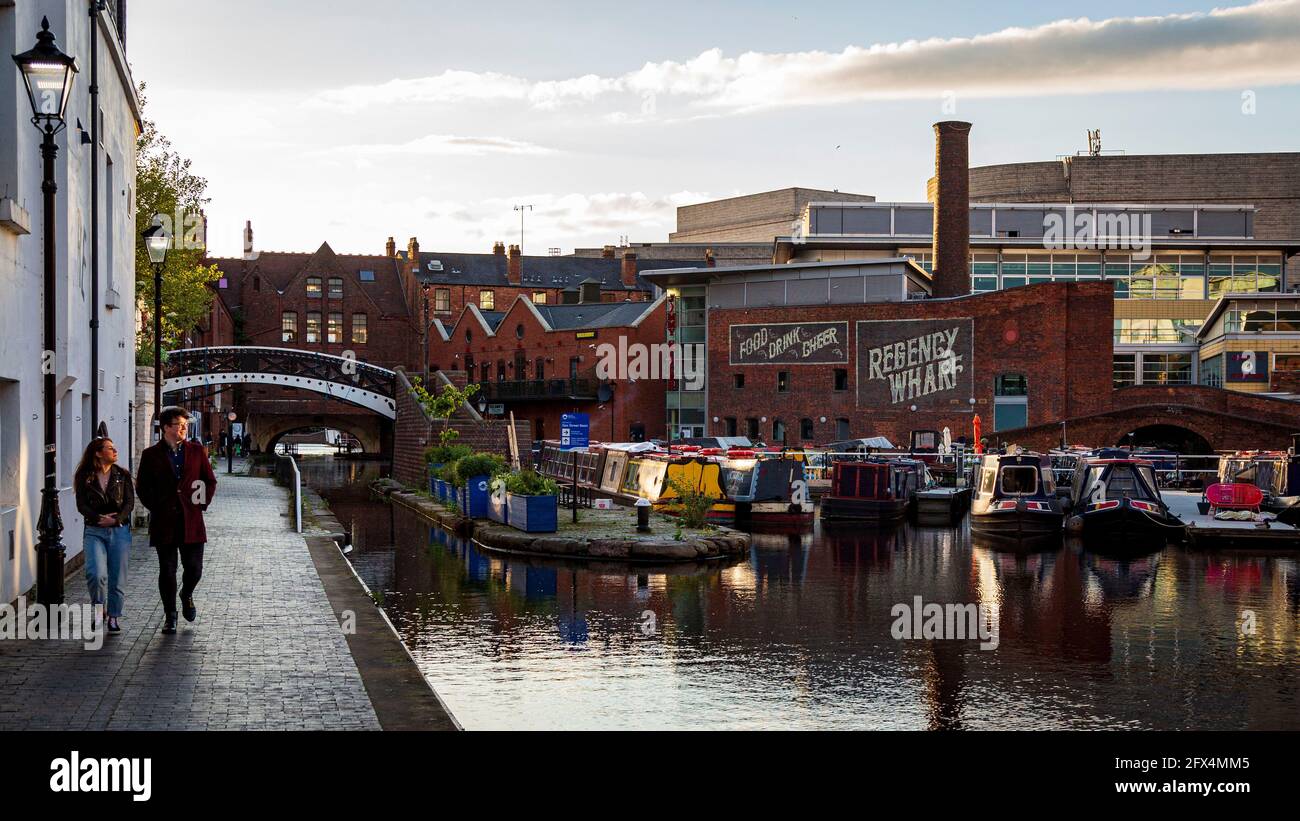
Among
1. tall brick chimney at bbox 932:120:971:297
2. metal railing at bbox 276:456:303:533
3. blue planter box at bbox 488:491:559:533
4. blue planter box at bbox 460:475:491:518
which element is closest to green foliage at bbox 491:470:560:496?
blue planter box at bbox 488:491:559:533

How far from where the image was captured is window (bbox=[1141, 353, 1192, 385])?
6306 centimetres

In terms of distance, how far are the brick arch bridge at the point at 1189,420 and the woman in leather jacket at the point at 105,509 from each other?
140 ft

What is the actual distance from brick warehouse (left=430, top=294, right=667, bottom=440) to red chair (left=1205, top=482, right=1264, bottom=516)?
36511mm

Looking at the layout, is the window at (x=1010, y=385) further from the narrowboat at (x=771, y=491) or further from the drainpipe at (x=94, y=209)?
the drainpipe at (x=94, y=209)

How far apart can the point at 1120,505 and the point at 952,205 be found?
33846mm

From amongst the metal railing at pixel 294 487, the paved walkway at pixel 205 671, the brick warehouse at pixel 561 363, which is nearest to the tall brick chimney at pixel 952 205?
the brick warehouse at pixel 561 363

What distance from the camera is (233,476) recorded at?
148 feet

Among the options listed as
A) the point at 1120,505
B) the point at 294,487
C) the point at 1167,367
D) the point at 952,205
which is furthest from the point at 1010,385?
the point at 294,487

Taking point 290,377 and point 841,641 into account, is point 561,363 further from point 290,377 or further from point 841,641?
point 841,641

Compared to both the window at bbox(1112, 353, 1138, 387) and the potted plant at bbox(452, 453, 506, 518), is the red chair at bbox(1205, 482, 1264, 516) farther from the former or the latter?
the window at bbox(1112, 353, 1138, 387)

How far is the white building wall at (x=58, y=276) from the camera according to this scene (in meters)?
12.3

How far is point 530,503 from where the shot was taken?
76.2 ft

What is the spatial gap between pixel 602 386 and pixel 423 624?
160 feet
